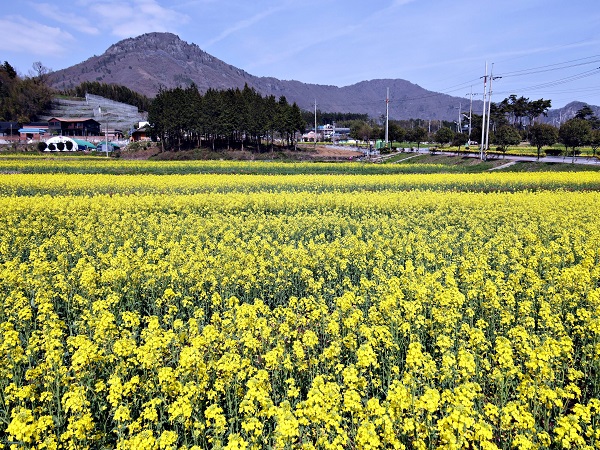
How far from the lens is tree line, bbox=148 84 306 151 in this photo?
263ft

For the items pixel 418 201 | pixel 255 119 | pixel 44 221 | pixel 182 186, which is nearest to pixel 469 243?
pixel 418 201

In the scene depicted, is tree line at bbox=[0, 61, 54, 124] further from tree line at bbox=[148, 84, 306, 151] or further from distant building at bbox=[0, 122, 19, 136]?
tree line at bbox=[148, 84, 306, 151]

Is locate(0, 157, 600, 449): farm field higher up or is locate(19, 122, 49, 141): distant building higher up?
locate(19, 122, 49, 141): distant building

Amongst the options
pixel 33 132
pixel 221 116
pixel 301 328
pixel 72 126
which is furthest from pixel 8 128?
pixel 301 328

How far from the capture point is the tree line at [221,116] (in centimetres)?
8012

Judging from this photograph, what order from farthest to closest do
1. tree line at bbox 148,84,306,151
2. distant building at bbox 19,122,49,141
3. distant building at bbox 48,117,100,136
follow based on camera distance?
distant building at bbox 48,117,100,136, distant building at bbox 19,122,49,141, tree line at bbox 148,84,306,151

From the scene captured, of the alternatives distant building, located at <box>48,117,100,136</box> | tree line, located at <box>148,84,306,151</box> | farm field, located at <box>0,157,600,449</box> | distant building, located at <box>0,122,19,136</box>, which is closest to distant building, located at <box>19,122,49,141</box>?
distant building, located at <box>0,122,19,136</box>

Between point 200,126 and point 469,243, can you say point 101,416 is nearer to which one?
point 469,243

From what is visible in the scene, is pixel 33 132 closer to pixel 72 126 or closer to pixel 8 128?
pixel 8 128

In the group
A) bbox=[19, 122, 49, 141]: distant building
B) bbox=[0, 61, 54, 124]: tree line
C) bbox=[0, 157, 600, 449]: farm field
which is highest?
bbox=[0, 61, 54, 124]: tree line

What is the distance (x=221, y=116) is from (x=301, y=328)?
7557cm

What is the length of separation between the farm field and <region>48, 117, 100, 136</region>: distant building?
130064 mm

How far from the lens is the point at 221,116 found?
8006 centimetres

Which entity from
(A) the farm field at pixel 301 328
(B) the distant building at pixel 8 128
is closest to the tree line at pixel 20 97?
(B) the distant building at pixel 8 128
